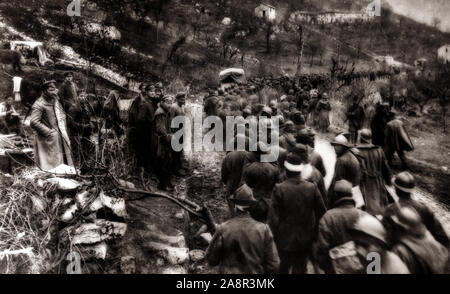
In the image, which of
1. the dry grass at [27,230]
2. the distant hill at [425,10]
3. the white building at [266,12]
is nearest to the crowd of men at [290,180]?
the dry grass at [27,230]

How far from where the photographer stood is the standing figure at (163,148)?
679 centimetres

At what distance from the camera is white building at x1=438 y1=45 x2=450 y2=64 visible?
22.5ft

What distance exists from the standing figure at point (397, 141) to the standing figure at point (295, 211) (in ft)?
9.04

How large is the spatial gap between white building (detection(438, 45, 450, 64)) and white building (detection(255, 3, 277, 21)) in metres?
3.01

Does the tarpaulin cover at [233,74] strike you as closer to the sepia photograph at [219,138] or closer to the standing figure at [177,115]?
the sepia photograph at [219,138]

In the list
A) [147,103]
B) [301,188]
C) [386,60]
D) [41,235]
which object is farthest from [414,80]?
[41,235]

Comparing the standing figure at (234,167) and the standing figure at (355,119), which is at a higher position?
the standing figure at (355,119)

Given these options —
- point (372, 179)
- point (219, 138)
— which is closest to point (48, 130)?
point (219, 138)

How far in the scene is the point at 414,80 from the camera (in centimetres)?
715

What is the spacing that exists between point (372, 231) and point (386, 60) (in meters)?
4.50

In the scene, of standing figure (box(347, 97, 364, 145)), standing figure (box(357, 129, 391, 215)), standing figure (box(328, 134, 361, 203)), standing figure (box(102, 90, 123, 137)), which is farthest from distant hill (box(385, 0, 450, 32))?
standing figure (box(102, 90, 123, 137))

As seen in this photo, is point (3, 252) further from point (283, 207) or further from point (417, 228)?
point (417, 228)

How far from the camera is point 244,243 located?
12.4 feet
